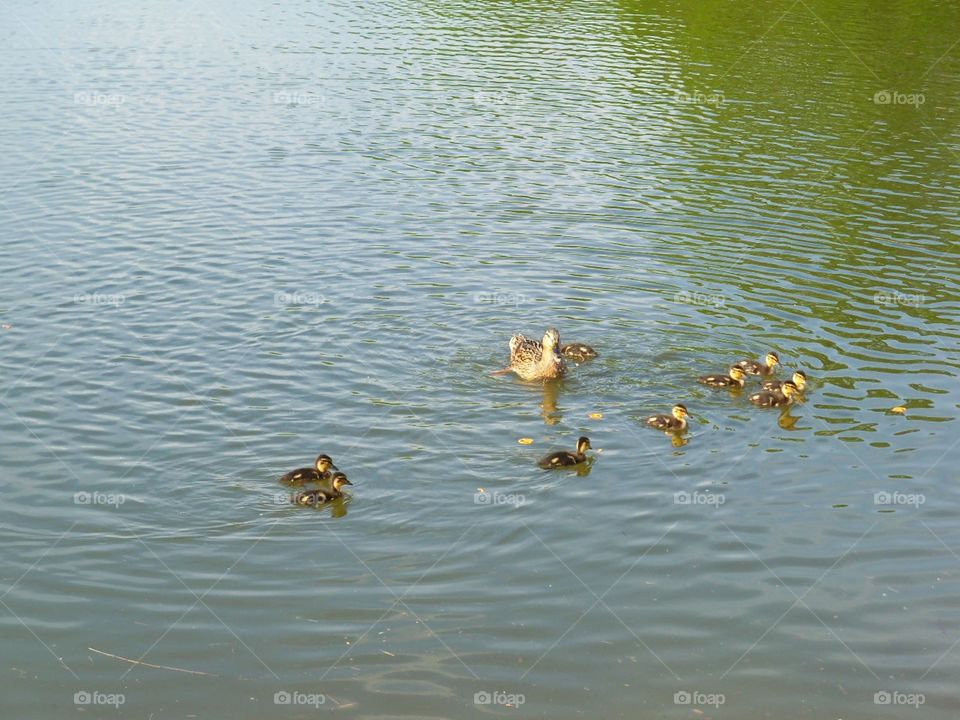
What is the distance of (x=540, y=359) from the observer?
16.1 meters

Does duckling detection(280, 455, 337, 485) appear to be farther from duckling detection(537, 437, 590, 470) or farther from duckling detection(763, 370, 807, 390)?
duckling detection(763, 370, 807, 390)

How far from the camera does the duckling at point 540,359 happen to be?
1605 centimetres

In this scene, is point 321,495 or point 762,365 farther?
point 762,365

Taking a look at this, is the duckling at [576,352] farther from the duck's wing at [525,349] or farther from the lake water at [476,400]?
the duck's wing at [525,349]

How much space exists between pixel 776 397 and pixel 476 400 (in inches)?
143

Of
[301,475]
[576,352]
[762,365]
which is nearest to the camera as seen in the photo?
[301,475]

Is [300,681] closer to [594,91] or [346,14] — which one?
[594,91]

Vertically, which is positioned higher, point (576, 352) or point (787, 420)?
point (576, 352)

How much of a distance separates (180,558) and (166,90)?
23.4 metres

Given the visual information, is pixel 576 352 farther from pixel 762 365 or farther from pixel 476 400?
pixel 762 365

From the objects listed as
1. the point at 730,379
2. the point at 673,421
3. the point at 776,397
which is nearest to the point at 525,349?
the point at 673,421

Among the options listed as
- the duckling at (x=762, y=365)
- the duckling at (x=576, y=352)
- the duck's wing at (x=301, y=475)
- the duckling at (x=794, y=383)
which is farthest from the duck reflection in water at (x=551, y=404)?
the duck's wing at (x=301, y=475)

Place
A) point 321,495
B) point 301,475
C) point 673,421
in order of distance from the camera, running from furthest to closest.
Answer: point 673,421
point 301,475
point 321,495

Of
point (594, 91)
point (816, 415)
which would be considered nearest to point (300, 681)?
point (816, 415)
